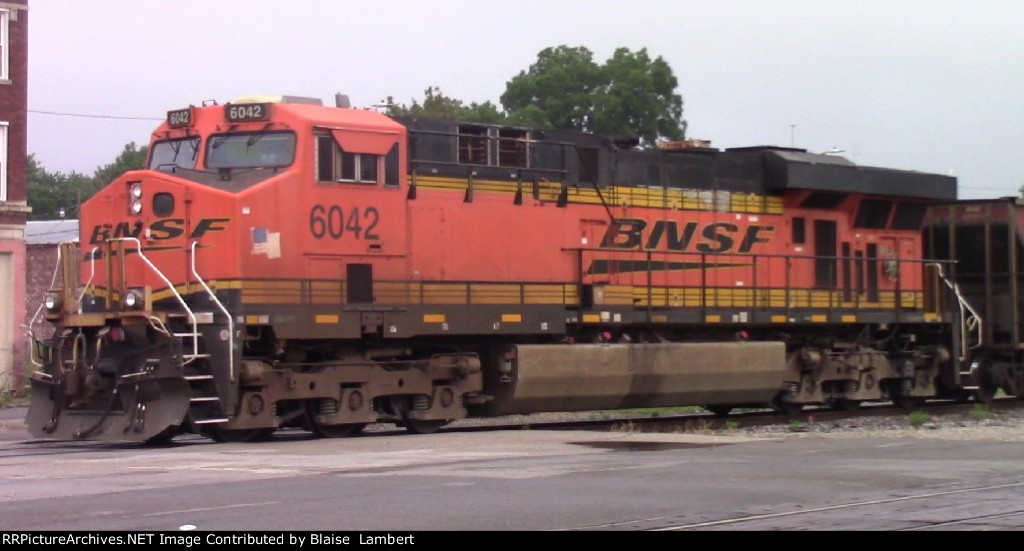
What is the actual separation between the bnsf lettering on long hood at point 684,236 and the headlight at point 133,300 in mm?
7035

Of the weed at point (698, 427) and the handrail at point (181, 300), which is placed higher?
the handrail at point (181, 300)

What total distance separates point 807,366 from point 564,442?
8406 millimetres

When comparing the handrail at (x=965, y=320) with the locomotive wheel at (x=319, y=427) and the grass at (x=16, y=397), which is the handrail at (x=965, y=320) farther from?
the grass at (x=16, y=397)

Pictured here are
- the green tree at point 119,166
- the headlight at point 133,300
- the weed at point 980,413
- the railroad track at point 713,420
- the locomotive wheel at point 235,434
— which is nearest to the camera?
the headlight at point 133,300

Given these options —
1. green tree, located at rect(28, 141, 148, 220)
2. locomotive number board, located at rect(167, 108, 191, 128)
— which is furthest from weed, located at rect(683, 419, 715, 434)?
green tree, located at rect(28, 141, 148, 220)

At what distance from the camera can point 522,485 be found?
11234mm

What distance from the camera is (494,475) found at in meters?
12.0

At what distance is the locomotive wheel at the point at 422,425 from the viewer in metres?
18.2

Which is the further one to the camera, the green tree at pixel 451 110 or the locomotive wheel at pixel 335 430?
the green tree at pixel 451 110

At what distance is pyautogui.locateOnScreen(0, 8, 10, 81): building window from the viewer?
31094mm

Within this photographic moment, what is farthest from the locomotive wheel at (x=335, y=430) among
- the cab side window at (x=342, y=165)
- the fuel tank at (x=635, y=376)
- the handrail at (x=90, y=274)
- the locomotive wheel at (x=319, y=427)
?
the handrail at (x=90, y=274)

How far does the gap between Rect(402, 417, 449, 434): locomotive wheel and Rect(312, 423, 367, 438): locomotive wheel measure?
2.35 ft
